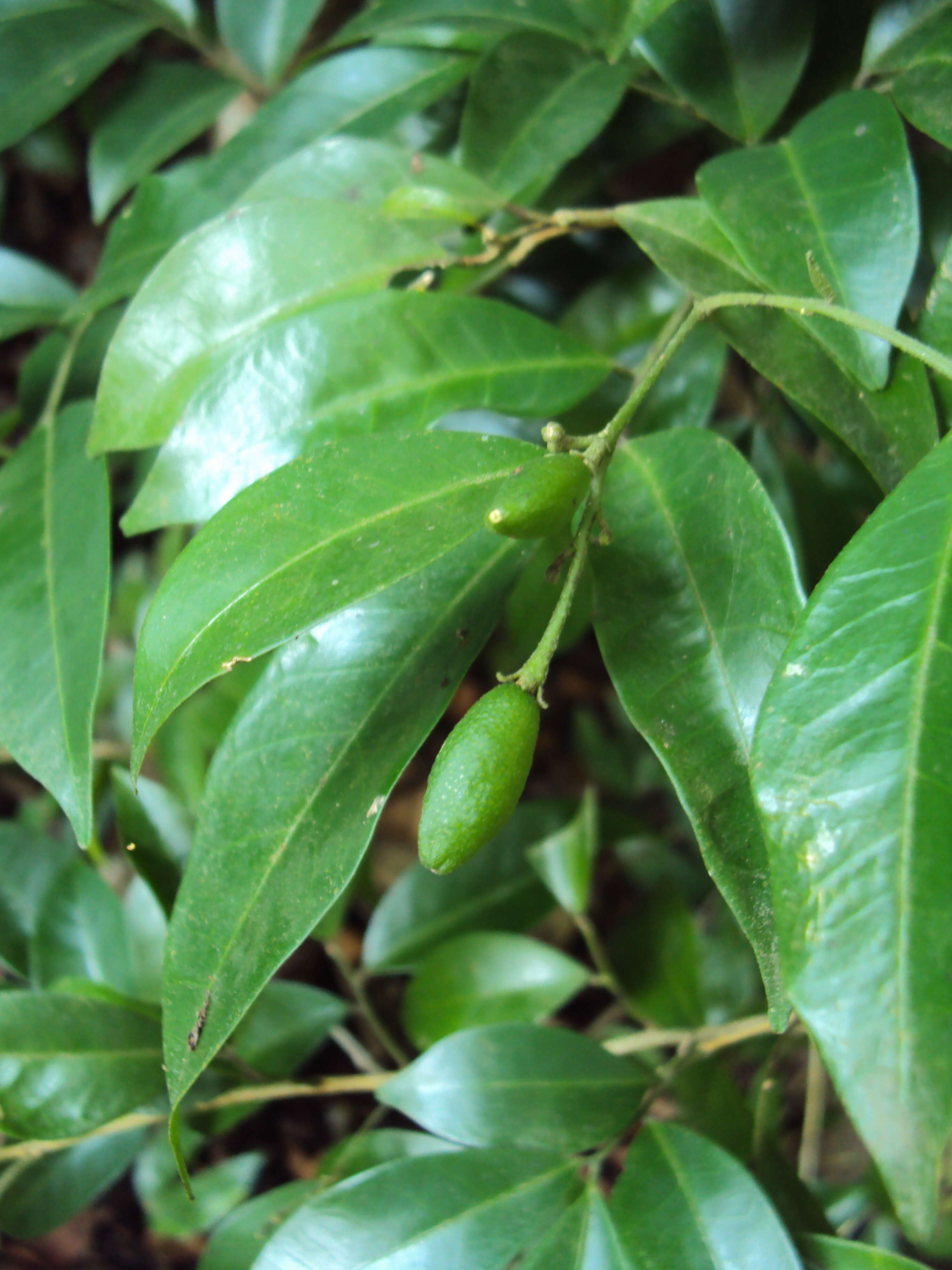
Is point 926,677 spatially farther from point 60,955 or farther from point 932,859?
point 60,955

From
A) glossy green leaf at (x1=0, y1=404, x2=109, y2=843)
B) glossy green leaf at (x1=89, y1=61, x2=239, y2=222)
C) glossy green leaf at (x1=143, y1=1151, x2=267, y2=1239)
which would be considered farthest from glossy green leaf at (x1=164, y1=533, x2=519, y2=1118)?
glossy green leaf at (x1=89, y1=61, x2=239, y2=222)

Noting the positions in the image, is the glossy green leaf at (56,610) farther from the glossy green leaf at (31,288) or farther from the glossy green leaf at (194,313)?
the glossy green leaf at (31,288)

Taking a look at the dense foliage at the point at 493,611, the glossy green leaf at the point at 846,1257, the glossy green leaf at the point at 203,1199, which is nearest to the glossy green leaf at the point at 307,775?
the dense foliage at the point at 493,611

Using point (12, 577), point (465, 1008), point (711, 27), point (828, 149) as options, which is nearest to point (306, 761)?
point (12, 577)

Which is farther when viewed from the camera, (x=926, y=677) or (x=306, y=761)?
(x=306, y=761)

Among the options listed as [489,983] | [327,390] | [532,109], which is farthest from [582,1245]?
[532,109]
